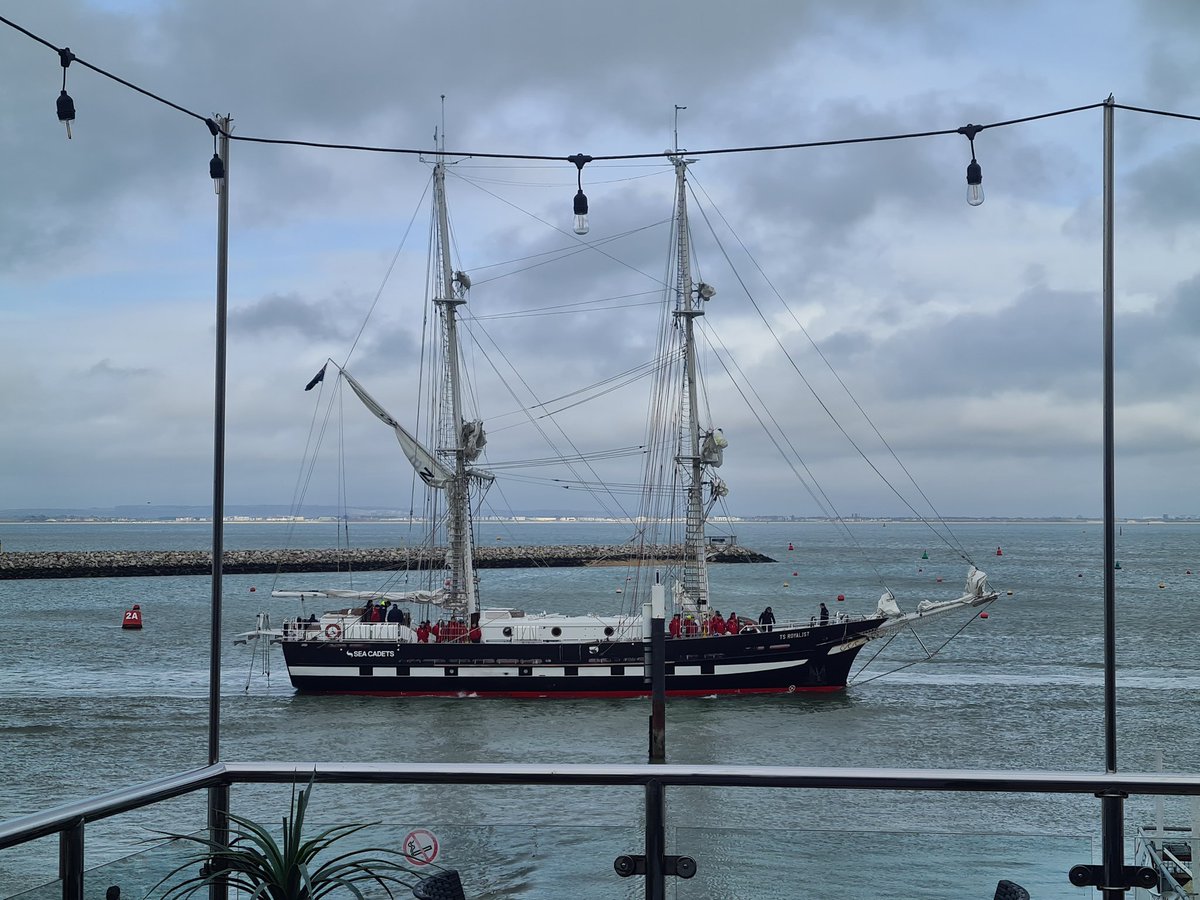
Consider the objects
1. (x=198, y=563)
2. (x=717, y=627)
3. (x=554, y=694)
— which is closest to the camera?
(x=554, y=694)

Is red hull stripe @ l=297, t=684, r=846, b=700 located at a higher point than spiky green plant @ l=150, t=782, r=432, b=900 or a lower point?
lower

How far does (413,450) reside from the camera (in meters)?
39.2

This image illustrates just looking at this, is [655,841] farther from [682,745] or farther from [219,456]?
[682,745]

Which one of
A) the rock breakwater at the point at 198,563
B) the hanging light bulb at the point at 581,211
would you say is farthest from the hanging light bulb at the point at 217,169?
the rock breakwater at the point at 198,563

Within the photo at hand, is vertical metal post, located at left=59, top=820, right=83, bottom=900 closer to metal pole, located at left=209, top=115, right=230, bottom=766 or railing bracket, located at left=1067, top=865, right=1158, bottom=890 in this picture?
metal pole, located at left=209, top=115, right=230, bottom=766

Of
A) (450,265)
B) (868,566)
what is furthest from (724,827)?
(868,566)

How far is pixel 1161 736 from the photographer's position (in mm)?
30984

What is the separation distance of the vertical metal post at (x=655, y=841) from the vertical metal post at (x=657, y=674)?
596 inches

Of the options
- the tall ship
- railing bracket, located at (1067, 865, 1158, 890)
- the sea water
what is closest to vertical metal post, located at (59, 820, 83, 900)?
the sea water

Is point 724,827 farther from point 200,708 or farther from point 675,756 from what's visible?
point 200,708

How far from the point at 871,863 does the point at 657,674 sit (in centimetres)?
1672

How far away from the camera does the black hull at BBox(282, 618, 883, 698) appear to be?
124 ft


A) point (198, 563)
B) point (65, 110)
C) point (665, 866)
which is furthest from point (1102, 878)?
point (198, 563)

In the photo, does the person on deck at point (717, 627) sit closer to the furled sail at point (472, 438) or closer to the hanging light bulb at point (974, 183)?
the furled sail at point (472, 438)
